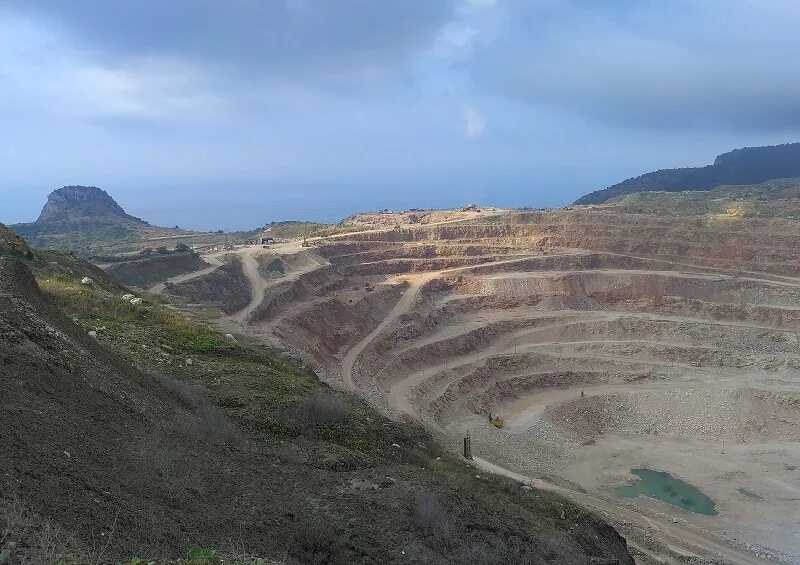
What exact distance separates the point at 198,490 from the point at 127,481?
116 centimetres

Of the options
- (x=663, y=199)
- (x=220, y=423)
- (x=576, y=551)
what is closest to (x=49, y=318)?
(x=220, y=423)

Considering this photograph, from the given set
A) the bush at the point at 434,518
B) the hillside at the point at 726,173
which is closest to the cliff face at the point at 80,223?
the bush at the point at 434,518

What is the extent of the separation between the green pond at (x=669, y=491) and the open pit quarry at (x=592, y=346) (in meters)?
0.23

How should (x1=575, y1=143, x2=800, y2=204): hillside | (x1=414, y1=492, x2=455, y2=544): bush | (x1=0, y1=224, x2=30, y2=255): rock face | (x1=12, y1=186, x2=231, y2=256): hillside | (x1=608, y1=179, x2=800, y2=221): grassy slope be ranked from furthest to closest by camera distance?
(x1=575, y1=143, x2=800, y2=204): hillside → (x1=12, y1=186, x2=231, y2=256): hillside → (x1=608, y1=179, x2=800, y2=221): grassy slope → (x1=0, y1=224, x2=30, y2=255): rock face → (x1=414, y1=492, x2=455, y2=544): bush

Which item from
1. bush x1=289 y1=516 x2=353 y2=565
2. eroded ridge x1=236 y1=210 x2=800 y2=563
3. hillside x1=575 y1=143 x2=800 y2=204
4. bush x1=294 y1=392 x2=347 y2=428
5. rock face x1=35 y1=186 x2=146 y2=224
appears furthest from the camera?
hillside x1=575 y1=143 x2=800 y2=204

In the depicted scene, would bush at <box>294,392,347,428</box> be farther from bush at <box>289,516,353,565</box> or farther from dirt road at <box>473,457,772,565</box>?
dirt road at <box>473,457,772,565</box>

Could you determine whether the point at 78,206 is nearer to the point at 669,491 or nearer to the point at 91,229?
the point at 91,229

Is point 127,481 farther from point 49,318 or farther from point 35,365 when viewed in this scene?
point 49,318

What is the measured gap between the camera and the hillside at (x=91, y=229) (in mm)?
77688

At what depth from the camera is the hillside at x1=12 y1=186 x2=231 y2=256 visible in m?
77.7

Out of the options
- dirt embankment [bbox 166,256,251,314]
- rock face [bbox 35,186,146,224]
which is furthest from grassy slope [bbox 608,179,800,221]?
rock face [bbox 35,186,146,224]

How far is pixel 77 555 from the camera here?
6.04 meters

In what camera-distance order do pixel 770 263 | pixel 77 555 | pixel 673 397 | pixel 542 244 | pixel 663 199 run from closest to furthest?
pixel 77 555
pixel 673 397
pixel 770 263
pixel 542 244
pixel 663 199

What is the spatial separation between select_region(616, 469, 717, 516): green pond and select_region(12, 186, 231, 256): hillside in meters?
60.0
